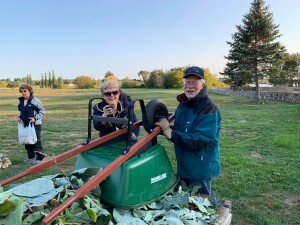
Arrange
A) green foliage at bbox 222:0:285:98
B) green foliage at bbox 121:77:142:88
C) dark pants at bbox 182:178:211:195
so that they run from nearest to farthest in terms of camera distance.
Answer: dark pants at bbox 182:178:211:195 < green foliage at bbox 222:0:285:98 < green foliage at bbox 121:77:142:88

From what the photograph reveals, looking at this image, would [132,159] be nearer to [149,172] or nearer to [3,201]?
[149,172]

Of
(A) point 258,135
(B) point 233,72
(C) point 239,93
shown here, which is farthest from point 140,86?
(A) point 258,135

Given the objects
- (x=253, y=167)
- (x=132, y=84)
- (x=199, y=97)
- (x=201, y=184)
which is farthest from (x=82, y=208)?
(x=132, y=84)

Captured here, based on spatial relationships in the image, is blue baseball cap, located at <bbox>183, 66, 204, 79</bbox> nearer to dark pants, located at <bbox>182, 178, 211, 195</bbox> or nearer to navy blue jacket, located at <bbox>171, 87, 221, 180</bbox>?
navy blue jacket, located at <bbox>171, 87, 221, 180</bbox>

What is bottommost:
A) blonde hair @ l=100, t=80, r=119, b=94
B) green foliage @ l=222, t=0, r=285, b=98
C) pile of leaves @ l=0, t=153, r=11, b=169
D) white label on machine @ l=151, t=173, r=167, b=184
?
pile of leaves @ l=0, t=153, r=11, b=169

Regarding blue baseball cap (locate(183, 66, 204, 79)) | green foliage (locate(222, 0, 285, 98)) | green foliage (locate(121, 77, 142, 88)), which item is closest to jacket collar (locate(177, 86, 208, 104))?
blue baseball cap (locate(183, 66, 204, 79))

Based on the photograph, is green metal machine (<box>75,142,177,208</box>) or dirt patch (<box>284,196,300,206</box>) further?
dirt patch (<box>284,196,300,206</box>)

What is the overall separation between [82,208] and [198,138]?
1133 millimetres

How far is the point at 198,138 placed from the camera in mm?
2627

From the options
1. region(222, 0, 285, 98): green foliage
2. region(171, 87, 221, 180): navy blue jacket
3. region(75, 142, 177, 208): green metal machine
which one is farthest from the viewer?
region(222, 0, 285, 98): green foliage

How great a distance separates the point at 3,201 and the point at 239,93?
3884 centimetres

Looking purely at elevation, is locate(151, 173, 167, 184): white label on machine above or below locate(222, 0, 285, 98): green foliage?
below

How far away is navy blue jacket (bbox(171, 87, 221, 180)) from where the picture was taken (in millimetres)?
2658

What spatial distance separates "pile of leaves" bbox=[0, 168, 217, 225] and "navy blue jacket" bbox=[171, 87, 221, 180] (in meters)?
0.28
